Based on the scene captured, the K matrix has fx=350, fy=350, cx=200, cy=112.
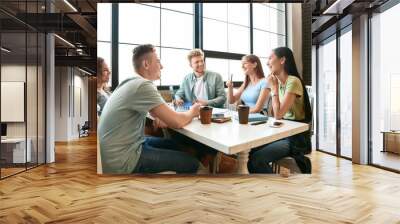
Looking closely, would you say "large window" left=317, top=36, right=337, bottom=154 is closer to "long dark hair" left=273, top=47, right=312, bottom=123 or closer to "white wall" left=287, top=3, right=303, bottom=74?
"white wall" left=287, top=3, right=303, bottom=74

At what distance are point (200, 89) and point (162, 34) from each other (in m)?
0.78

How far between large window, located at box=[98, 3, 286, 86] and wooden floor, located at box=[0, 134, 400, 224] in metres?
1.22

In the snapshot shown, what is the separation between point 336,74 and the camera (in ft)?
22.4

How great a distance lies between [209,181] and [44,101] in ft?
12.2

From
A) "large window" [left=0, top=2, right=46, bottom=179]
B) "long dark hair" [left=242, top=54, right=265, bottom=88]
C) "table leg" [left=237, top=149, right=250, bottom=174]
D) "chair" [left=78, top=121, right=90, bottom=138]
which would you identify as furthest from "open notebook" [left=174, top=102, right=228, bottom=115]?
"chair" [left=78, top=121, right=90, bottom=138]

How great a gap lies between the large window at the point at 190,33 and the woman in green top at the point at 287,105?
0.17 metres

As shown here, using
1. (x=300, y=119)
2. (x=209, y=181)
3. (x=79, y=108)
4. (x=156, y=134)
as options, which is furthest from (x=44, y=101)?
(x=79, y=108)

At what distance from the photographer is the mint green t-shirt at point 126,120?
3664 mm

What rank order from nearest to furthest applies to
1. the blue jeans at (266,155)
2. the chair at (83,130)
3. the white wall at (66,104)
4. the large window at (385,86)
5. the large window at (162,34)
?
1. the blue jeans at (266,155)
2. the large window at (162,34)
3. the large window at (385,86)
4. the white wall at (66,104)
5. the chair at (83,130)

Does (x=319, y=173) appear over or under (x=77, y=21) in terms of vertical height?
under

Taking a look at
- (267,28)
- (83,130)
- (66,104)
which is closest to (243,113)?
(267,28)

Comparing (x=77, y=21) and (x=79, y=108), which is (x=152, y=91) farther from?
(x=79, y=108)

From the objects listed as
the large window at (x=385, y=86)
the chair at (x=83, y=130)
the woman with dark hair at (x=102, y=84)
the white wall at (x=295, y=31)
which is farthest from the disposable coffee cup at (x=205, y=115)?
the chair at (x=83, y=130)

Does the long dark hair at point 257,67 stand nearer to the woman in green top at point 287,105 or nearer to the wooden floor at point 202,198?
the woman in green top at point 287,105
